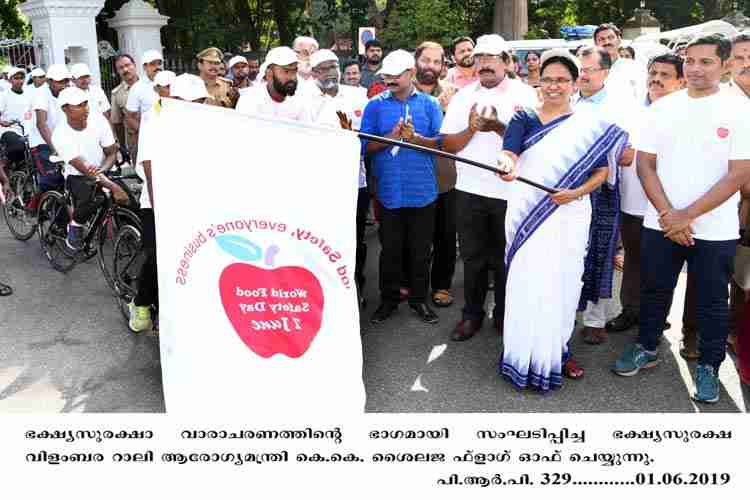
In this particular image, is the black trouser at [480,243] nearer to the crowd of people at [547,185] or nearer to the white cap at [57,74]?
the crowd of people at [547,185]

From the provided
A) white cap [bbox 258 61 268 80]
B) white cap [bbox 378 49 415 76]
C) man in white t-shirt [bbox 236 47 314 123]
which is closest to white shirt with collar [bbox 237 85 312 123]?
man in white t-shirt [bbox 236 47 314 123]

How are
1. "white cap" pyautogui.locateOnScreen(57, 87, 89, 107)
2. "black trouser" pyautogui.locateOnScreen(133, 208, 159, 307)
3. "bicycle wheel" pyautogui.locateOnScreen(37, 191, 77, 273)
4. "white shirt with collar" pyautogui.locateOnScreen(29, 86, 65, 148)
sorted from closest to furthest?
"black trouser" pyautogui.locateOnScreen(133, 208, 159, 307)
"white cap" pyautogui.locateOnScreen(57, 87, 89, 107)
"bicycle wheel" pyautogui.locateOnScreen(37, 191, 77, 273)
"white shirt with collar" pyautogui.locateOnScreen(29, 86, 65, 148)

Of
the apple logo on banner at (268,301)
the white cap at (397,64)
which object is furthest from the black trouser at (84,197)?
the apple logo on banner at (268,301)

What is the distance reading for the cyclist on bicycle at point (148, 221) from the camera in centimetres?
492

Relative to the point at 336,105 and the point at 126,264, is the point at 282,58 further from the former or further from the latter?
the point at 126,264

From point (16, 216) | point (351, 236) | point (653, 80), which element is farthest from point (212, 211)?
point (16, 216)

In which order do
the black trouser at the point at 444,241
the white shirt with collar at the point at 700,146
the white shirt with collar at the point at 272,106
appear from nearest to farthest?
1. the white shirt with collar at the point at 700,146
2. the white shirt with collar at the point at 272,106
3. the black trouser at the point at 444,241

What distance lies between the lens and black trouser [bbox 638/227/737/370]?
14.0 ft

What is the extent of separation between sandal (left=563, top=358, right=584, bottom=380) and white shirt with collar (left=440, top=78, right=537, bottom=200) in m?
1.13

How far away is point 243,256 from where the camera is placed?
359cm

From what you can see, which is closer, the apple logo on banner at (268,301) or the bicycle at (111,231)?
the apple logo on banner at (268,301)

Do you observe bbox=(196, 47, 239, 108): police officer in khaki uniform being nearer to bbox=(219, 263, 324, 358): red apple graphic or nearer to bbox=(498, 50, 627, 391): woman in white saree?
bbox=(498, 50, 627, 391): woman in white saree

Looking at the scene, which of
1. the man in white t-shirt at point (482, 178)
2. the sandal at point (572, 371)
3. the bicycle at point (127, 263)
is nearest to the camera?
the sandal at point (572, 371)

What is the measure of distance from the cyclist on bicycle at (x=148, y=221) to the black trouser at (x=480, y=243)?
1.90 metres
